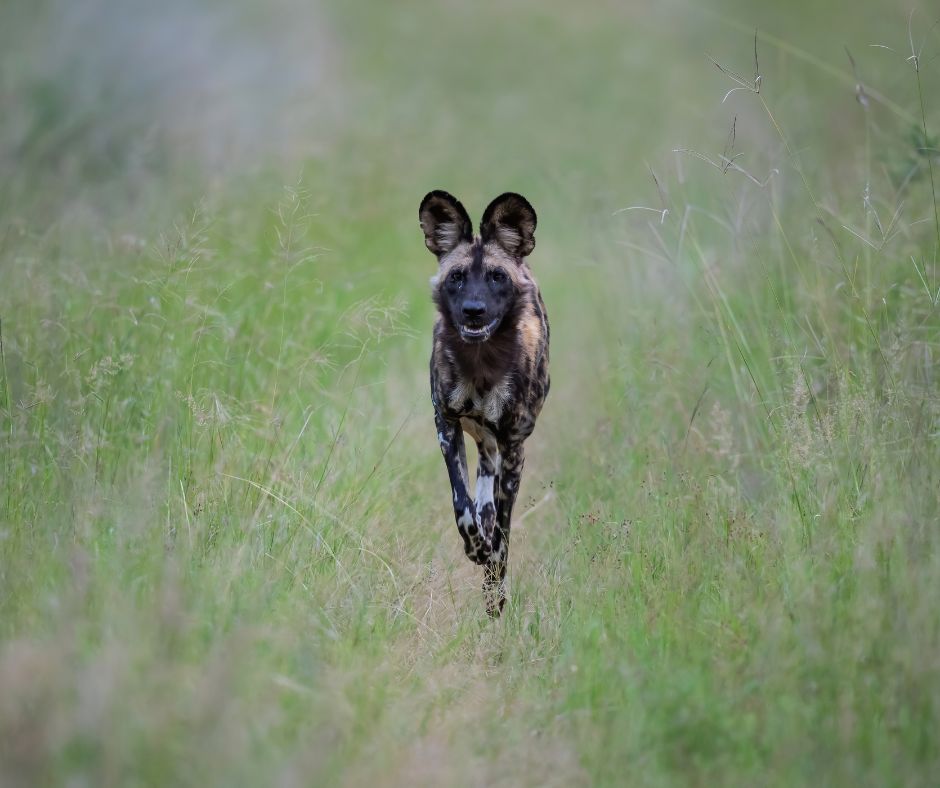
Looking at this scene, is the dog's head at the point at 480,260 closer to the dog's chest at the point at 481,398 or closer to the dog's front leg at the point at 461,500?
the dog's chest at the point at 481,398

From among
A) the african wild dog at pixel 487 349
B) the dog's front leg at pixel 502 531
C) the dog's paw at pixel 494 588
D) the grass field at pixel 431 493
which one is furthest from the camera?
the african wild dog at pixel 487 349

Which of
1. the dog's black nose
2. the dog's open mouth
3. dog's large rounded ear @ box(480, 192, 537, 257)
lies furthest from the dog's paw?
dog's large rounded ear @ box(480, 192, 537, 257)

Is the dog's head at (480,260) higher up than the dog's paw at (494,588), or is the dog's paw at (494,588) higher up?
the dog's head at (480,260)

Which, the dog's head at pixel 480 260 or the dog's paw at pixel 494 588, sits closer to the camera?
the dog's paw at pixel 494 588

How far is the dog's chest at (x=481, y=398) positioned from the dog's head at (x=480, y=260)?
0.77 ft

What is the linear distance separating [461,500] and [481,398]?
0.52 metres

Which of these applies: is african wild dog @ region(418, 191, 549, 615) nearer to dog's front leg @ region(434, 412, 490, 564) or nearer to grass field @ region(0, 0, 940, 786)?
dog's front leg @ region(434, 412, 490, 564)

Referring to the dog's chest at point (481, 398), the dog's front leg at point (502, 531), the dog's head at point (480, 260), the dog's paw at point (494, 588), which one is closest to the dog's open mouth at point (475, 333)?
the dog's head at point (480, 260)

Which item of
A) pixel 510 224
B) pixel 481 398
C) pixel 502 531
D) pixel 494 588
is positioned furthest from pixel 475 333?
pixel 494 588

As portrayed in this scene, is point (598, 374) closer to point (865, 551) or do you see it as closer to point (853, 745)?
point (865, 551)

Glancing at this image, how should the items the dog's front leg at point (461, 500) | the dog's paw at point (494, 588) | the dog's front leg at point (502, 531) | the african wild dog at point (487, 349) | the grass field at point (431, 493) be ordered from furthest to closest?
the african wild dog at point (487, 349) < the dog's front leg at point (461, 500) < the dog's front leg at point (502, 531) < the dog's paw at point (494, 588) < the grass field at point (431, 493)

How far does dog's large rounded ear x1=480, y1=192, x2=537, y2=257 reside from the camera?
553 cm

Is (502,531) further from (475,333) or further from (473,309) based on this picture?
(473,309)

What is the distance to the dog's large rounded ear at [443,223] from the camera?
5.58 meters
